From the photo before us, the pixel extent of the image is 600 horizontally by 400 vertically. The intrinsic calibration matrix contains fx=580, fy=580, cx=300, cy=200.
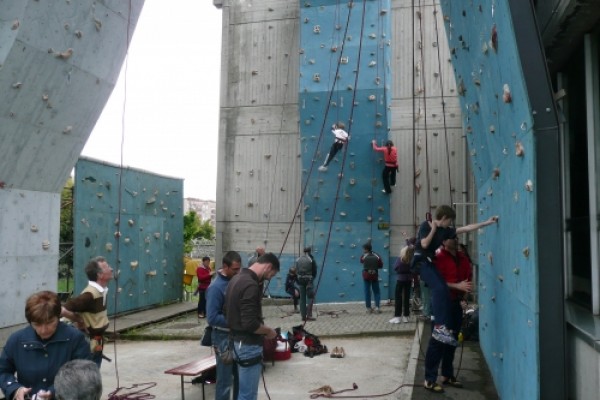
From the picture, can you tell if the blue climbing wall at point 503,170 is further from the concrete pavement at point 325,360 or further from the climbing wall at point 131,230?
the climbing wall at point 131,230

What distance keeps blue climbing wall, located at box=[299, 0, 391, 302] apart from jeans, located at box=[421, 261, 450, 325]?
9204 mm

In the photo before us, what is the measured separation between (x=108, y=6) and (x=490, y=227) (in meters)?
5.15

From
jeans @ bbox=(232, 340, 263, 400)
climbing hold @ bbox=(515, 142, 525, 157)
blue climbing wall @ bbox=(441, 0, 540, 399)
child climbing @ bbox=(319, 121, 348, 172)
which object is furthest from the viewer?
child climbing @ bbox=(319, 121, 348, 172)

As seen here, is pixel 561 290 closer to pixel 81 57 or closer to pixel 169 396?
pixel 169 396

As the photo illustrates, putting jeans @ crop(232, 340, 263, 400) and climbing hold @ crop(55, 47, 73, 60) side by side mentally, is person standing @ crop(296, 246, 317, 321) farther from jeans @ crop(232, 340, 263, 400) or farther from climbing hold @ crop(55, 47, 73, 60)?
jeans @ crop(232, 340, 263, 400)

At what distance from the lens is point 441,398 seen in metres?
5.85

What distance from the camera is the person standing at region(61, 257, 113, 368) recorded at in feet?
16.4

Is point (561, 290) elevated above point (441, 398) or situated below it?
above

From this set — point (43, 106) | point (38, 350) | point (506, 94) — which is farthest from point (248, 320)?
point (43, 106)

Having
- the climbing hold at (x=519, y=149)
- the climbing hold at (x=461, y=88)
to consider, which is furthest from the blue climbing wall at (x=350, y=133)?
the climbing hold at (x=519, y=149)

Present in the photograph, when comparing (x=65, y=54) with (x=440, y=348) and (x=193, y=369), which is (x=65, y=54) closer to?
(x=193, y=369)

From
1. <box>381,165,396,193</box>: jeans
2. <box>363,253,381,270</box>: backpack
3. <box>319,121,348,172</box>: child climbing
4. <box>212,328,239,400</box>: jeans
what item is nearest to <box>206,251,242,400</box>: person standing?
<box>212,328,239,400</box>: jeans

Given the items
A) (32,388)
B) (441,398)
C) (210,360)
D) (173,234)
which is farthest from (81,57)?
(173,234)

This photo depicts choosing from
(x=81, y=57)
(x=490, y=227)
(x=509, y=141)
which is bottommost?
(x=490, y=227)
